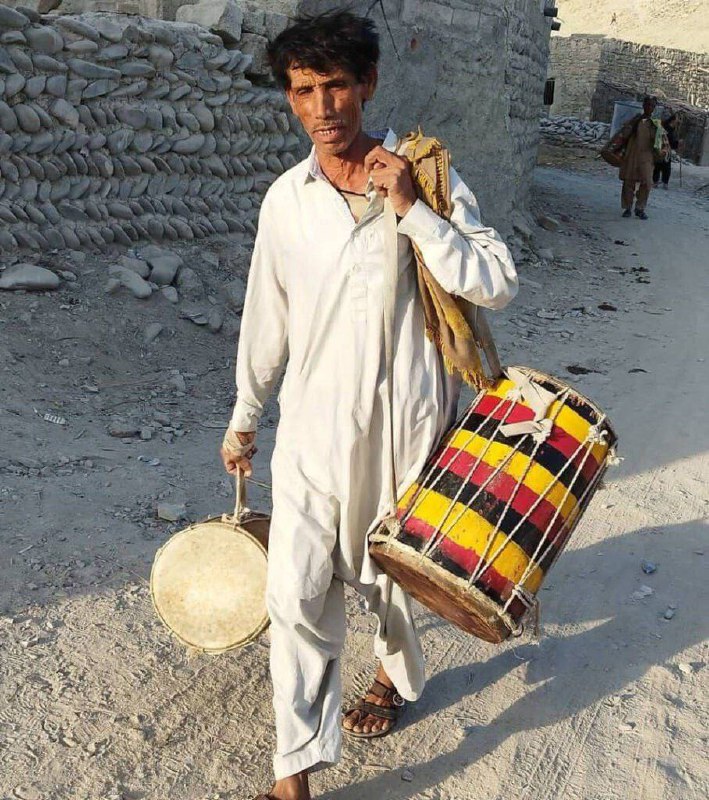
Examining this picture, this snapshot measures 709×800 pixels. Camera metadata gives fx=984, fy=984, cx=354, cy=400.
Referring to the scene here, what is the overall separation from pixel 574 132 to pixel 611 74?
5595 mm

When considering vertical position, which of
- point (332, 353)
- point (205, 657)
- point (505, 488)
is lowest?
point (205, 657)

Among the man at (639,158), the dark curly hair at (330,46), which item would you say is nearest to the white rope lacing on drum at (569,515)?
the dark curly hair at (330,46)

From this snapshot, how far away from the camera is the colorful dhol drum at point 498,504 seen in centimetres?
225

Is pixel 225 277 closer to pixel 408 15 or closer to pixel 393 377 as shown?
pixel 408 15

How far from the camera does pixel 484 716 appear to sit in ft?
9.78

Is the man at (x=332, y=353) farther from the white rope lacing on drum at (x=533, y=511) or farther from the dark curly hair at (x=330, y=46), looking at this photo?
the white rope lacing on drum at (x=533, y=511)

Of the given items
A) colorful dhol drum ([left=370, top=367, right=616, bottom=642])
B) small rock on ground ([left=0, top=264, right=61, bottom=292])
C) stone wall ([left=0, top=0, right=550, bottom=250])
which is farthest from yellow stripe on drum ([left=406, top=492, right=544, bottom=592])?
small rock on ground ([left=0, top=264, right=61, bottom=292])

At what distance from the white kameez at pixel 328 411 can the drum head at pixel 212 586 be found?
10.1 inches

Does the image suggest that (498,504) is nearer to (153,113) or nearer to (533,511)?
(533,511)

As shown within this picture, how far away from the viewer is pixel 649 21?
37.7m

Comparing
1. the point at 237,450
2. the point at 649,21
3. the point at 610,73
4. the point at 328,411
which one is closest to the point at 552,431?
the point at 328,411

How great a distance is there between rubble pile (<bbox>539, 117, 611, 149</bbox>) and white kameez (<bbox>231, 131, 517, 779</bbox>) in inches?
792

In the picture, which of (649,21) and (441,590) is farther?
(649,21)

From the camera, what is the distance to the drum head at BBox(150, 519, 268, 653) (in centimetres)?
268
